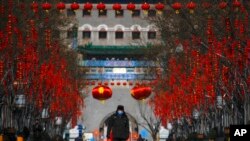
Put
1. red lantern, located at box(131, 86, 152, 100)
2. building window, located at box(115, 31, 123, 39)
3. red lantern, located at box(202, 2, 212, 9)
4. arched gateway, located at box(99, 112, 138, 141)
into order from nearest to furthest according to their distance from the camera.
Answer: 1. red lantern, located at box(202, 2, 212, 9)
2. red lantern, located at box(131, 86, 152, 100)
3. arched gateway, located at box(99, 112, 138, 141)
4. building window, located at box(115, 31, 123, 39)

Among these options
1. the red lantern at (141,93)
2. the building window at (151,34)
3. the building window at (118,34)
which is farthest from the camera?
the building window at (118,34)

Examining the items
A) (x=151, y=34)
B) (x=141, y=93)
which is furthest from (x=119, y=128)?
(x=151, y=34)

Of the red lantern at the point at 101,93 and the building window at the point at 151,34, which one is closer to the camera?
the red lantern at the point at 101,93

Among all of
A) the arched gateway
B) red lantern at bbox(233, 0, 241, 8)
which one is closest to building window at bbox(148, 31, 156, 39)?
the arched gateway

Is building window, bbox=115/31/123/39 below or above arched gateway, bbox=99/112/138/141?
above

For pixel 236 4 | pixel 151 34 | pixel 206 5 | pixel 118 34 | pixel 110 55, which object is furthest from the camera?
pixel 110 55

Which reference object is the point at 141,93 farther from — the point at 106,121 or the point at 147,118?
the point at 106,121

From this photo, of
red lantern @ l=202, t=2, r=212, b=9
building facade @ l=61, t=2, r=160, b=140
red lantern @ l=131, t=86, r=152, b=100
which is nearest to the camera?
red lantern @ l=202, t=2, r=212, b=9

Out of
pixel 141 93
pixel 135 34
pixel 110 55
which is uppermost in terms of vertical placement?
pixel 135 34

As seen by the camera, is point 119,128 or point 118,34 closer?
point 119,128

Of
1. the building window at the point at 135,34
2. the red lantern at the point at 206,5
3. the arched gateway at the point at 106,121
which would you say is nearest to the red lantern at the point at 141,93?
the red lantern at the point at 206,5

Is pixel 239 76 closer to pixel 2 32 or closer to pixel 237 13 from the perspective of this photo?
pixel 237 13

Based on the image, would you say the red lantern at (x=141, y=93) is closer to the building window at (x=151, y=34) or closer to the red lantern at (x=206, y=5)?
the red lantern at (x=206, y=5)

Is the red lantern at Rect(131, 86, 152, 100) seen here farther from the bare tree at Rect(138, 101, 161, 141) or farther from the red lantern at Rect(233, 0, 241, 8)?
the bare tree at Rect(138, 101, 161, 141)
